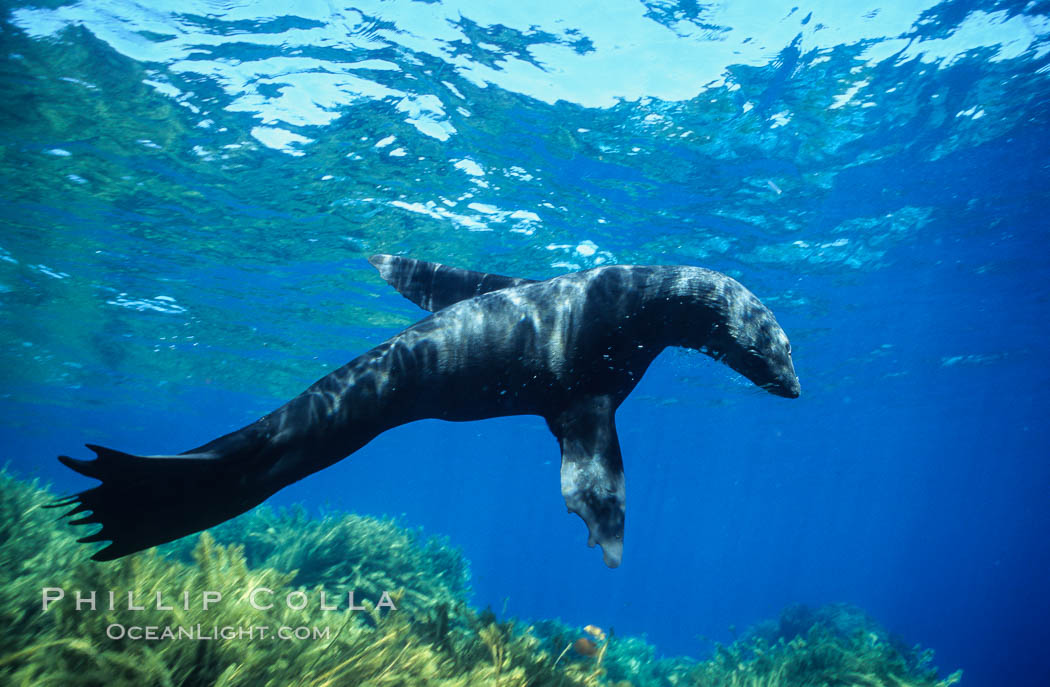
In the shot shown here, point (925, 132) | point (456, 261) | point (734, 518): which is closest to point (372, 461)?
point (456, 261)

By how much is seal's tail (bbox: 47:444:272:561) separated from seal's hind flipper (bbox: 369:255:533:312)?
2026 millimetres

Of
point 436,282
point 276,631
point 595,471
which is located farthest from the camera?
point 436,282

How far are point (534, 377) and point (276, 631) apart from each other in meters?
3.06

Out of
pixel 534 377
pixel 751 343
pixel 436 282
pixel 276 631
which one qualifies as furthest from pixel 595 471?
pixel 276 631

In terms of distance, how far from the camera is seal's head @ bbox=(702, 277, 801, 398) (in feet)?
11.3

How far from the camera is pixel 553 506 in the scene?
394ft

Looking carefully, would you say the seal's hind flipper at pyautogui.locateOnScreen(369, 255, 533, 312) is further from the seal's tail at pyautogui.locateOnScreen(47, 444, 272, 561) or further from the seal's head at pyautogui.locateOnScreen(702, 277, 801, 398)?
the seal's tail at pyautogui.locateOnScreen(47, 444, 272, 561)

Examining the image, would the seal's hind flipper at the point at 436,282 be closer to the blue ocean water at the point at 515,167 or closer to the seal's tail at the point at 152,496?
the seal's tail at the point at 152,496

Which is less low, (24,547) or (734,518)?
(24,547)

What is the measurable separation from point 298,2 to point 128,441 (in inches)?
2794

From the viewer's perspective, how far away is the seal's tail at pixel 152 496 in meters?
2.35

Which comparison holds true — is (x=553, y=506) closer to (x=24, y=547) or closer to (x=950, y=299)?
(x=950, y=299)

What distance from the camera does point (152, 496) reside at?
246cm

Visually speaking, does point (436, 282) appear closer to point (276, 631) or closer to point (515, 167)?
point (276, 631)
